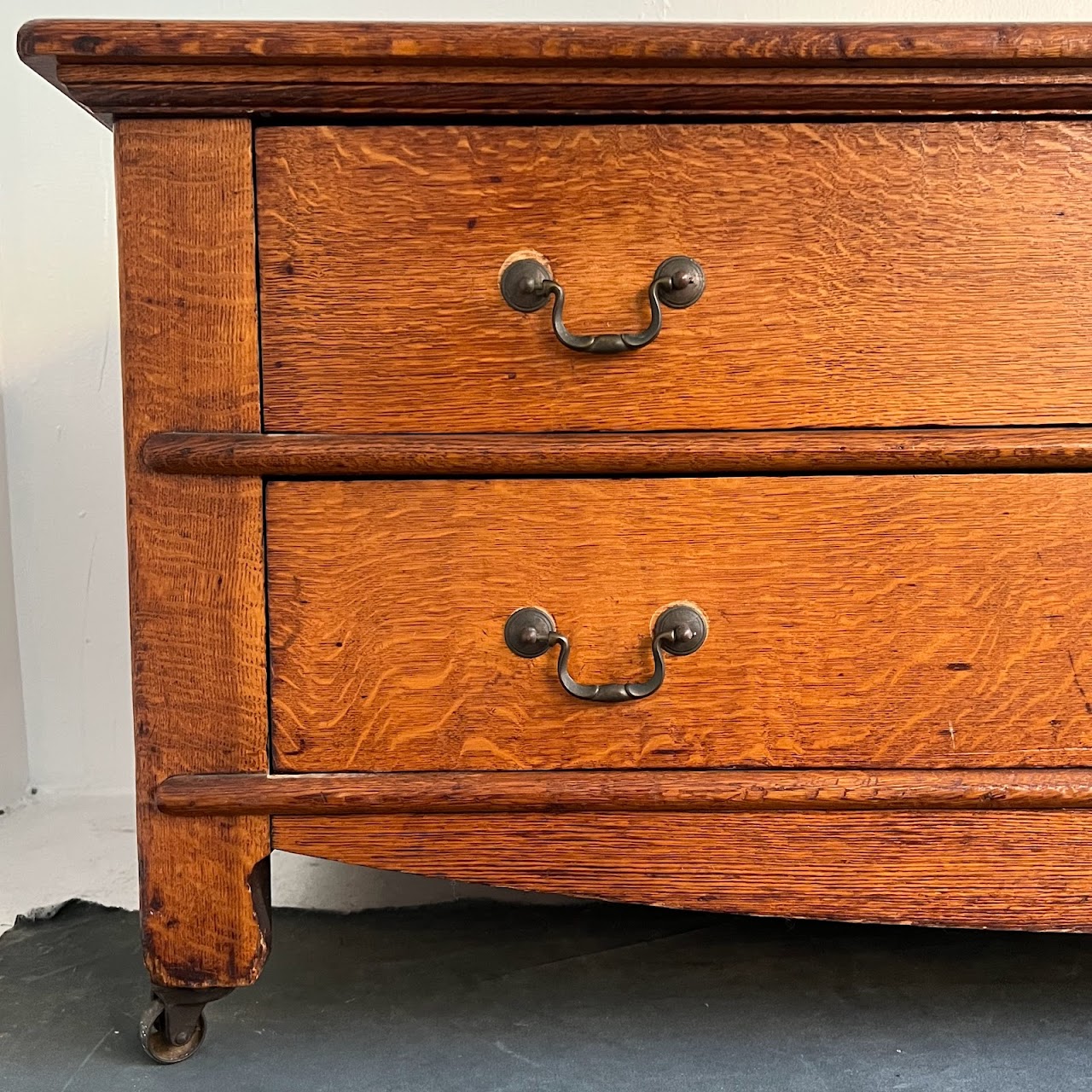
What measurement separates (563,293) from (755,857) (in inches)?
16.2

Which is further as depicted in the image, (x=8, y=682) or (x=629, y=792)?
(x=8, y=682)

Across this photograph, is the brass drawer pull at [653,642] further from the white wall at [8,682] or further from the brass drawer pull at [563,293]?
the white wall at [8,682]

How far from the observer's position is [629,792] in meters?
0.74

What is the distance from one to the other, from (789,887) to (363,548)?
383mm

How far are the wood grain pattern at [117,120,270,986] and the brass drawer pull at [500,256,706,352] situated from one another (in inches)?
7.1

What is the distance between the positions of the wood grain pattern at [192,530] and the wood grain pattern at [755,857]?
0.21ft

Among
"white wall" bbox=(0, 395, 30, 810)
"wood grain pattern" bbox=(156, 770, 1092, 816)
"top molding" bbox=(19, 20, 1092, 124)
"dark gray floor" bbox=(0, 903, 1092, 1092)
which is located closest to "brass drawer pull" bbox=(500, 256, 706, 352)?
"top molding" bbox=(19, 20, 1092, 124)

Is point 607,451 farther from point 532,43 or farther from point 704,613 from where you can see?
point 532,43

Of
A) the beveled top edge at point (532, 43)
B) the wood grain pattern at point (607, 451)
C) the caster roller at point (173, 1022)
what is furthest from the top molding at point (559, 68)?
the caster roller at point (173, 1022)

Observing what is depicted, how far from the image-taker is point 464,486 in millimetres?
737

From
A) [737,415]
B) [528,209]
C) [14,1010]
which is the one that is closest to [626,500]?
[737,415]

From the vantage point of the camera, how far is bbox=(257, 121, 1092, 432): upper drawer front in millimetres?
723

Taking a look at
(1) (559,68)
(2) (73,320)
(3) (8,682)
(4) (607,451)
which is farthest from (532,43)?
(3) (8,682)

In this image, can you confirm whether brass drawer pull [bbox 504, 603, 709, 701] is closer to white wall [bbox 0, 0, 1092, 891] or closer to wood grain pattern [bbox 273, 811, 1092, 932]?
wood grain pattern [bbox 273, 811, 1092, 932]
